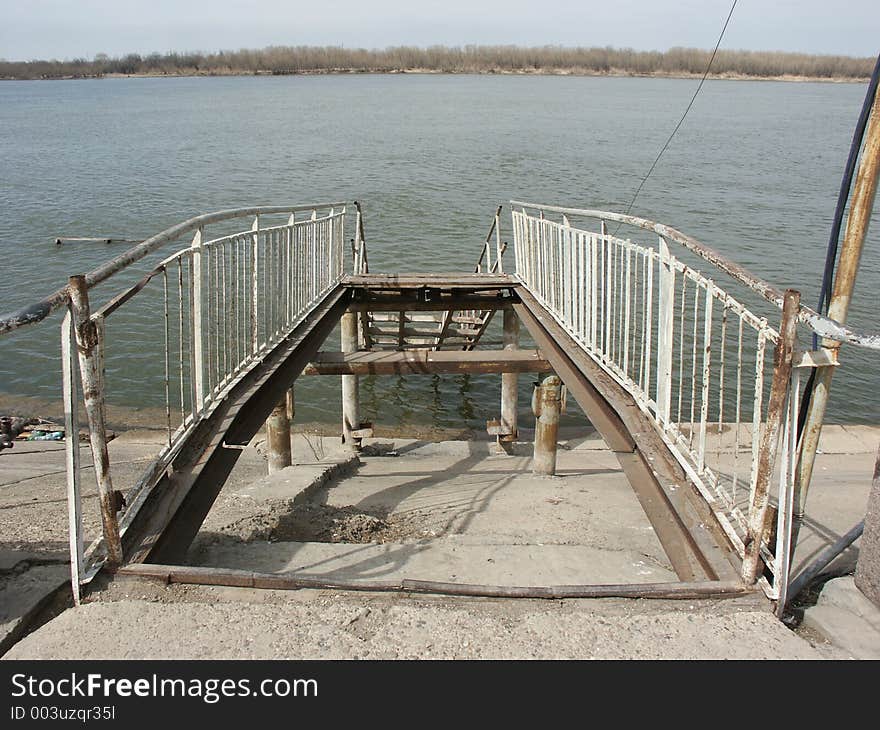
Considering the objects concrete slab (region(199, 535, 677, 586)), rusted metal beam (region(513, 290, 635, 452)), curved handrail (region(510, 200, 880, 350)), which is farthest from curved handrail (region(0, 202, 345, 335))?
rusted metal beam (region(513, 290, 635, 452))

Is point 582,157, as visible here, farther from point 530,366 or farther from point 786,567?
point 786,567

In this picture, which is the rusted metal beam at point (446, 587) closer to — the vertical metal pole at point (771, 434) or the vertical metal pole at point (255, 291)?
the vertical metal pole at point (771, 434)

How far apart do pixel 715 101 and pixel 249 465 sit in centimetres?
7026

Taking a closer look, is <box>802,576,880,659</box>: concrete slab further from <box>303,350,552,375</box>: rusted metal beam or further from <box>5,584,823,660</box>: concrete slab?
<box>303,350,552,375</box>: rusted metal beam

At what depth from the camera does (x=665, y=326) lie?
4.61 meters

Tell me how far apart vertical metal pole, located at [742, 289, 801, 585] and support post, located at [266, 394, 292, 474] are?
22.4 ft

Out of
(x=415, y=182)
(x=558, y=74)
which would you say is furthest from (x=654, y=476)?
(x=558, y=74)

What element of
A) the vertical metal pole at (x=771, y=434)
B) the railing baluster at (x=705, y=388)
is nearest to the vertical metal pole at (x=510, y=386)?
the railing baluster at (x=705, y=388)

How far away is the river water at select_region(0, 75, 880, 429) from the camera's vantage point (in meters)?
16.2

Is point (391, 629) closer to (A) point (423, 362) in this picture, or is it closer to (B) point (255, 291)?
(B) point (255, 291)

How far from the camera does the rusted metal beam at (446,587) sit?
3096mm

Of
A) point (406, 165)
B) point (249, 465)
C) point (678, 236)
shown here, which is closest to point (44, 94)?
point (406, 165)

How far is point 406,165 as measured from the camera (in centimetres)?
3459

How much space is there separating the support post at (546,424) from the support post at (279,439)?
10.4 feet
